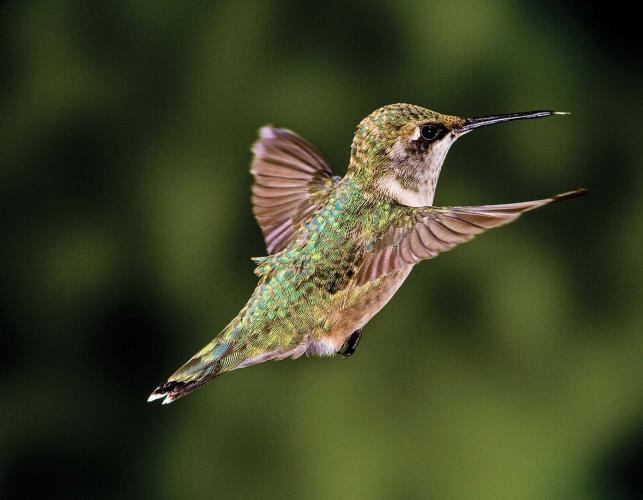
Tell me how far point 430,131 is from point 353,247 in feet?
0.38

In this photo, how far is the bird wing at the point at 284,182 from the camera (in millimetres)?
892

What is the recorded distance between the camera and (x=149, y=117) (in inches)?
104

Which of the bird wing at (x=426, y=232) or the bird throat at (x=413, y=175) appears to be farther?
the bird throat at (x=413, y=175)

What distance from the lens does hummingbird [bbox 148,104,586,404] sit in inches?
26.1

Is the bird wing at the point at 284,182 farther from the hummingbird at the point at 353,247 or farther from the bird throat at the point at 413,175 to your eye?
the bird throat at the point at 413,175

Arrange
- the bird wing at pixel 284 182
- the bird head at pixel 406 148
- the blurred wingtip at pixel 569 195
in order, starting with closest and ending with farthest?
1. the blurred wingtip at pixel 569 195
2. the bird head at pixel 406 148
3. the bird wing at pixel 284 182

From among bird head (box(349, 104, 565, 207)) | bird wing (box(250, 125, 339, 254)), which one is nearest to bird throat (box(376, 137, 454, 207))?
bird head (box(349, 104, 565, 207))

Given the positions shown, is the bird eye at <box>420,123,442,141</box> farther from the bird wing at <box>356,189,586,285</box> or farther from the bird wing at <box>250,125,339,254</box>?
the bird wing at <box>250,125,339,254</box>

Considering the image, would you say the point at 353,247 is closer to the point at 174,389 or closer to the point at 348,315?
the point at 348,315

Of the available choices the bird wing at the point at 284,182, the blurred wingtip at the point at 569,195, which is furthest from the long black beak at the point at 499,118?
the bird wing at the point at 284,182

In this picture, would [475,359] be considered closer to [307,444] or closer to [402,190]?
[307,444]

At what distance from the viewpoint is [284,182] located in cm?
95

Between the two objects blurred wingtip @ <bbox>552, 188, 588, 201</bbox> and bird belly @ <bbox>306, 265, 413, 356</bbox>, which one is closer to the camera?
blurred wingtip @ <bbox>552, 188, 588, 201</bbox>

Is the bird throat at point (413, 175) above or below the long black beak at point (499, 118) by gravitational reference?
below
